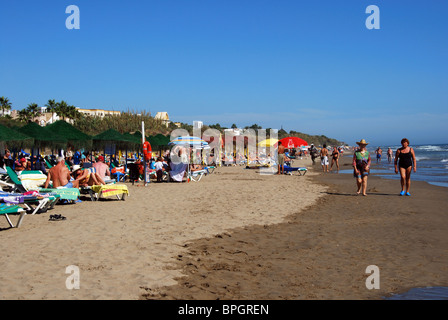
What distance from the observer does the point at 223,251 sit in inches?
234

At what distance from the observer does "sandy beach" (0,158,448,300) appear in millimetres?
4368

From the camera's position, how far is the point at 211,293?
4.27 meters

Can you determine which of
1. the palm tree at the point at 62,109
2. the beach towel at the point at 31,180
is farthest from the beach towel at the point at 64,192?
the palm tree at the point at 62,109

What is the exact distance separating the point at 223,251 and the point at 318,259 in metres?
1.31

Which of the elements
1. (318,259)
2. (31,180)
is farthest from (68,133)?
(318,259)

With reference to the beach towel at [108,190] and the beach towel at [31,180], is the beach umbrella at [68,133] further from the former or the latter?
the beach towel at [108,190]

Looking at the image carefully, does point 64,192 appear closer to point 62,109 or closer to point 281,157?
point 281,157

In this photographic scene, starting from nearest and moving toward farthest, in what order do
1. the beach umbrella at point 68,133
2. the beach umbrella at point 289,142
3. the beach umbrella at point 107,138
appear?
the beach umbrella at point 68,133 < the beach umbrella at point 107,138 < the beach umbrella at point 289,142

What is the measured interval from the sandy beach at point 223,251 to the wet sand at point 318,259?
0.05 ft

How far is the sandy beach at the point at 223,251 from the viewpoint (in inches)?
172

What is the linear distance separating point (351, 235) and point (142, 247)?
3.50 meters

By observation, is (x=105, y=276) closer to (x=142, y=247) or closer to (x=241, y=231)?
(x=142, y=247)

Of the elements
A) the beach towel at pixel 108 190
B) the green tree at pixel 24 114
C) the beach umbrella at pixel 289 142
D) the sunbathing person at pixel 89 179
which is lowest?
the beach towel at pixel 108 190
